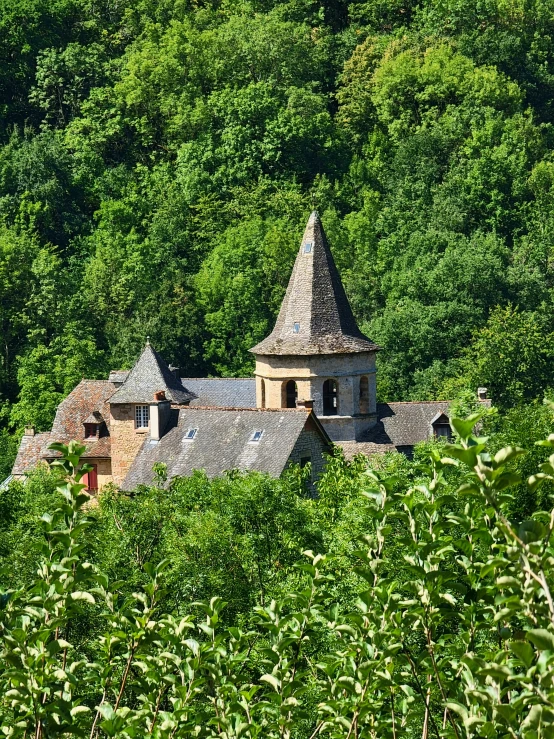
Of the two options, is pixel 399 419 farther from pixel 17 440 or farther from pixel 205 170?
pixel 205 170

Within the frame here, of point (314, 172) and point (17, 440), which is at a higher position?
point (314, 172)

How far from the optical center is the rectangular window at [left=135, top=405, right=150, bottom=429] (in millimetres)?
51219

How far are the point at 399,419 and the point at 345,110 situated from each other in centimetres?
3794

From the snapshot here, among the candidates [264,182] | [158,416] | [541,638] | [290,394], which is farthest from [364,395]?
[541,638]

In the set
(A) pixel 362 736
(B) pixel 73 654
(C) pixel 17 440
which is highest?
(A) pixel 362 736

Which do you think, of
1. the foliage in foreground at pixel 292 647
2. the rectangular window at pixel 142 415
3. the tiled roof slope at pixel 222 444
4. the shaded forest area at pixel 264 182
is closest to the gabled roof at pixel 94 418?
the rectangular window at pixel 142 415

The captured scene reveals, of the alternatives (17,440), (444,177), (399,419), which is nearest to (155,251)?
(444,177)

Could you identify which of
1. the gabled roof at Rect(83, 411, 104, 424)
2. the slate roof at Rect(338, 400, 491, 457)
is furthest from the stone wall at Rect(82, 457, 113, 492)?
the slate roof at Rect(338, 400, 491, 457)

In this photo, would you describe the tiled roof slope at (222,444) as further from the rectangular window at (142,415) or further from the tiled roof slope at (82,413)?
the tiled roof slope at (82,413)

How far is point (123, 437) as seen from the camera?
5159 centimetres

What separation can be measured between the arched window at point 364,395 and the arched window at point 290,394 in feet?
6.07

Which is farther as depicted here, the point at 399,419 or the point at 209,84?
the point at 209,84

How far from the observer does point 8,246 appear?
71.9 metres

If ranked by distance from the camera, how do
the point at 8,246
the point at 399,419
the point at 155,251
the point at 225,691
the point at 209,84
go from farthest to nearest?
the point at 209,84 < the point at 155,251 < the point at 8,246 < the point at 399,419 < the point at 225,691
